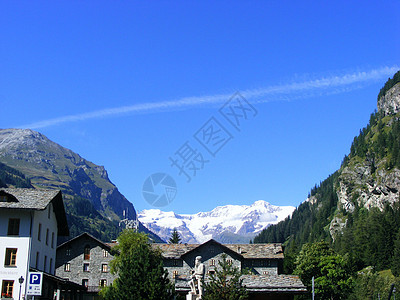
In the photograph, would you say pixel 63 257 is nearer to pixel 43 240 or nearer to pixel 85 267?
pixel 85 267

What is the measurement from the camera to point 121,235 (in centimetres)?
6775

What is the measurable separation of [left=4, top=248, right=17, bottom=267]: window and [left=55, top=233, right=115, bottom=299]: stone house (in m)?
29.9

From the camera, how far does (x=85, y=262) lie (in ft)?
267

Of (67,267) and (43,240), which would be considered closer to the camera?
(43,240)

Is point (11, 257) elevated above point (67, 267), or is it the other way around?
point (67, 267)

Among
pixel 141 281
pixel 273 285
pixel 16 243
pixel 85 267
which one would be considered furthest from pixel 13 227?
pixel 85 267

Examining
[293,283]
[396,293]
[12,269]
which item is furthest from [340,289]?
[12,269]

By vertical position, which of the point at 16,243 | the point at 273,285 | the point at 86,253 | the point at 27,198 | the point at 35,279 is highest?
the point at 27,198

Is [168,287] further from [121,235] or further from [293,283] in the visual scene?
[121,235]

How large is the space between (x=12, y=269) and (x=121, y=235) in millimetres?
19398

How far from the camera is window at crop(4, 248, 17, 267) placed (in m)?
50.5

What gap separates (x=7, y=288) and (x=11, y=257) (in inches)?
123

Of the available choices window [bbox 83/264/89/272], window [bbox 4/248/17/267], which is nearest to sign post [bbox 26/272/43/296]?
window [bbox 4/248/17/267]

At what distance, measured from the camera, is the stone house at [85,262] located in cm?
8081
